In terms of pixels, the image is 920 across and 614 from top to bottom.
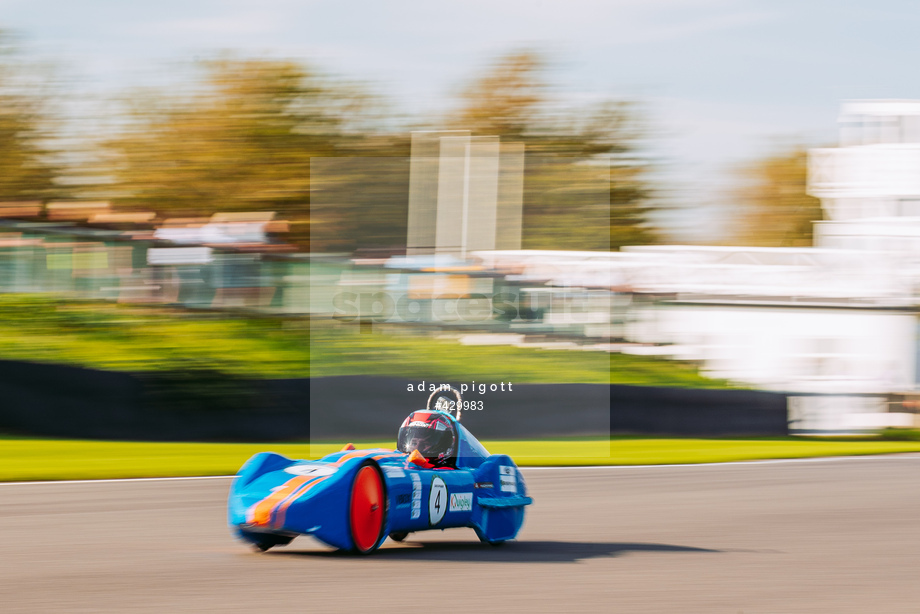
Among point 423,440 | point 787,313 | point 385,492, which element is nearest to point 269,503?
point 385,492

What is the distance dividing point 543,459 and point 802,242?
45183 mm

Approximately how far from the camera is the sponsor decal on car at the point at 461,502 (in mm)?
6488

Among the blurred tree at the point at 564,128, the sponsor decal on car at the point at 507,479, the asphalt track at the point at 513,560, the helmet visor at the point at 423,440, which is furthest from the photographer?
the blurred tree at the point at 564,128

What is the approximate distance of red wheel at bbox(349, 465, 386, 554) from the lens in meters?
5.73

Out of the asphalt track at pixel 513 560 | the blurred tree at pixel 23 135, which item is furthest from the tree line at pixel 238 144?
the asphalt track at pixel 513 560

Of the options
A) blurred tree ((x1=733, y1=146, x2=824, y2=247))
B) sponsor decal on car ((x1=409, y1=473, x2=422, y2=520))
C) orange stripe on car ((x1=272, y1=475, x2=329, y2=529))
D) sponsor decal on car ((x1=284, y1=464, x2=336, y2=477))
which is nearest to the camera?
orange stripe on car ((x1=272, y1=475, x2=329, y2=529))

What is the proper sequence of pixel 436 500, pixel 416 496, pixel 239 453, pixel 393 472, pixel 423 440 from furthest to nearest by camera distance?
pixel 239 453 → pixel 423 440 → pixel 436 500 → pixel 416 496 → pixel 393 472

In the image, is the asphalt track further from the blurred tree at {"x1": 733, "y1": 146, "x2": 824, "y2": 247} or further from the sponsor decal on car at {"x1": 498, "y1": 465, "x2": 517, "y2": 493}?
the blurred tree at {"x1": 733, "y1": 146, "x2": 824, "y2": 247}

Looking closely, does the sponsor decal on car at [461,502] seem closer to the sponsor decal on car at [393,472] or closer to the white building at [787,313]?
the sponsor decal on car at [393,472]

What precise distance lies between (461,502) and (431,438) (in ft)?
1.40

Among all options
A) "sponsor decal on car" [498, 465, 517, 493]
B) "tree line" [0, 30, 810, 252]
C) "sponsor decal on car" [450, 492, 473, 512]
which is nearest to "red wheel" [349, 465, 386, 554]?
"sponsor decal on car" [450, 492, 473, 512]

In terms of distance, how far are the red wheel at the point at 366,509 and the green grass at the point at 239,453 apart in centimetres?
356

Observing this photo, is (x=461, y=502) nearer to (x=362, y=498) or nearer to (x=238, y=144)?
(x=362, y=498)

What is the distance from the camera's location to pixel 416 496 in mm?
6148
